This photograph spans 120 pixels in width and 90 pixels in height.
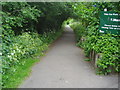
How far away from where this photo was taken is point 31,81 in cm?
481

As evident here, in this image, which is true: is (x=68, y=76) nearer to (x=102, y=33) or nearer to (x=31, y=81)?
(x=31, y=81)

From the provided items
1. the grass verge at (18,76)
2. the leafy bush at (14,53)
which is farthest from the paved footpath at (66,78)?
the leafy bush at (14,53)

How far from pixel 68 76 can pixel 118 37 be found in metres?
2.63

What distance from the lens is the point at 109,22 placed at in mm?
5816

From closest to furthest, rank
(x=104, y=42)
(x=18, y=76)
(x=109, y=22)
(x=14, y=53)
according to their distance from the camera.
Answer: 1. (x=18, y=76)
2. (x=104, y=42)
3. (x=109, y=22)
4. (x=14, y=53)

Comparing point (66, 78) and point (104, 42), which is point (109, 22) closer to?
point (104, 42)

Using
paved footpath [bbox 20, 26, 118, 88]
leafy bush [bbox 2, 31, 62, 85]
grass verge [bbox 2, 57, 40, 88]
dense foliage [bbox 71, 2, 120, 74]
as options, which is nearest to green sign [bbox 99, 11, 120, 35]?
dense foliage [bbox 71, 2, 120, 74]

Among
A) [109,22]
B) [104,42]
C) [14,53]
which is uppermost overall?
[109,22]

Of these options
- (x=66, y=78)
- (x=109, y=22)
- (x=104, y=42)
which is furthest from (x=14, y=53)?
(x=109, y=22)

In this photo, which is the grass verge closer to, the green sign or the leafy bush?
the leafy bush

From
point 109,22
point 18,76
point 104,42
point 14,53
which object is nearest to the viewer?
point 18,76

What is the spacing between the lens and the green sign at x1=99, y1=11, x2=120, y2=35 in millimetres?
5717

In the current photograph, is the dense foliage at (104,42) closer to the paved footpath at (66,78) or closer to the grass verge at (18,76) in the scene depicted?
the paved footpath at (66,78)

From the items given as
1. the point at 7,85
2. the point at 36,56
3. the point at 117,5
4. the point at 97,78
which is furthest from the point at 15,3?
the point at 97,78
